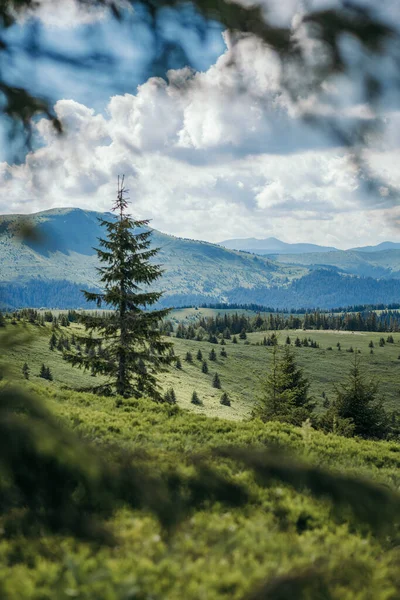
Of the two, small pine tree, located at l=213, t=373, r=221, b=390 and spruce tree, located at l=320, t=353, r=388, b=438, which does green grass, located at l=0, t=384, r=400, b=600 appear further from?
small pine tree, located at l=213, t=373, r=221, b=390

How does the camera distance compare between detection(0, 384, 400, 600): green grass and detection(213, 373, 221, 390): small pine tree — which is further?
detection(213, 373, 221, 390): small pine tree

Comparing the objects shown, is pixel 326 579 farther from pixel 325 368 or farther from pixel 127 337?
pixel 325 368

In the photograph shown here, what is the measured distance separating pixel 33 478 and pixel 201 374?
A: 105m

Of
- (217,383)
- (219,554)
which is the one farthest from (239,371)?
(219,554)

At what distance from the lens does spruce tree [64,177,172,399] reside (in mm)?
25516

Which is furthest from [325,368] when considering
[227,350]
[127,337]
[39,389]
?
[39,389]

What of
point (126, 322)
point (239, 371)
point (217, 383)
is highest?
point (126, 322)

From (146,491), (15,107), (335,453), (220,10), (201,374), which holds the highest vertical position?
(220,10)

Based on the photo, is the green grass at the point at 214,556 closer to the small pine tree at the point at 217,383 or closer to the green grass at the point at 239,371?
the green grass at the point at 239,371

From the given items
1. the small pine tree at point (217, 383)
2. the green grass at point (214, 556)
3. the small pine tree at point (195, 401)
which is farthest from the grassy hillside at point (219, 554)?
the small pine tree at point (217, 383)

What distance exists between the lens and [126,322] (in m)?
26.1

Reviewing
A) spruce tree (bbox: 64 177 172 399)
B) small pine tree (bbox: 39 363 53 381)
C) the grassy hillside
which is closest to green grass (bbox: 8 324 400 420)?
small pine tree (bbox: 39 363 53 381)

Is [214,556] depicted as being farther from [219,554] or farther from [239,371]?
[239,371]

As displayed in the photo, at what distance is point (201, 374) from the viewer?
358 ft
